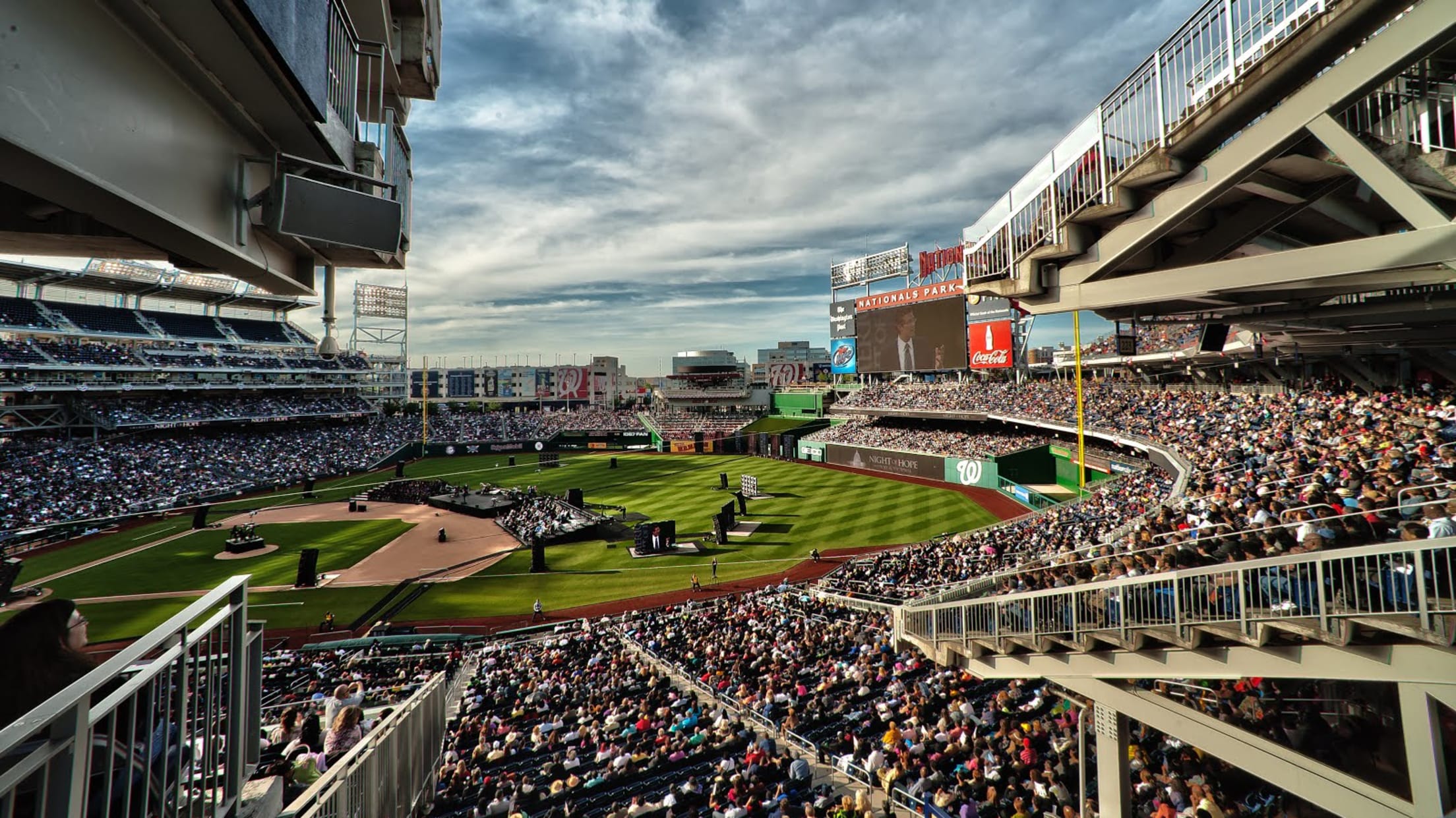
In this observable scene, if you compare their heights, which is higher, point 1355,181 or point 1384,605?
point 1355,181

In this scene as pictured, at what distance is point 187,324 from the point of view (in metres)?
57.8

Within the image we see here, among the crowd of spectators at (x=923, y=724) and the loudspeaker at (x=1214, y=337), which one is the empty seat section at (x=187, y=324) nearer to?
the crowd of spectators at (x=923, y=724)

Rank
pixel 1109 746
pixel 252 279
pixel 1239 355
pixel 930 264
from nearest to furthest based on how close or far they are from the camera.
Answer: pixel 252 279, pixel 1109 746, pixel 1239 355, pixel 930 264

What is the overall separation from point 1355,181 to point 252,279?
991cm

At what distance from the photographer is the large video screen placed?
5172cm

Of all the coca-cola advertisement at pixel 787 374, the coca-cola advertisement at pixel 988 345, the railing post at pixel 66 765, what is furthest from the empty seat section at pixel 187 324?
the railing post at pixel 66 765

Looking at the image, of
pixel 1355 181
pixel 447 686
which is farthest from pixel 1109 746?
pixel 447 686

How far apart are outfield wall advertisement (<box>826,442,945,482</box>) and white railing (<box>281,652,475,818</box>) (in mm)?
38863

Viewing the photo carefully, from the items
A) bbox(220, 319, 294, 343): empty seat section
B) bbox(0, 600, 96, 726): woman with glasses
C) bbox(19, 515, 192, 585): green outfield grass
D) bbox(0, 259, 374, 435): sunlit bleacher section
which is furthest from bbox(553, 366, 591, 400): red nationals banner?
bbox(0, 600, 96, 726): woman with glasses

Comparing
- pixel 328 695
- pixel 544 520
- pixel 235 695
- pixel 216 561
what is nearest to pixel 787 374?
pixel 544 520

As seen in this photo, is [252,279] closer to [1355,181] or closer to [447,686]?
[1355,181]

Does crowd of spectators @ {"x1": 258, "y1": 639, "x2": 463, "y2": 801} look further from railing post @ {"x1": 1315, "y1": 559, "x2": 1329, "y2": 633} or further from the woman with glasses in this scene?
railing post @ {"x1": 1315, "y1": 559, "x2": 1329, "y2": 633}

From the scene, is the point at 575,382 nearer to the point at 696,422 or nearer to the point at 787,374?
the point at 696,422

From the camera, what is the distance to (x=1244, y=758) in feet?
19.1
